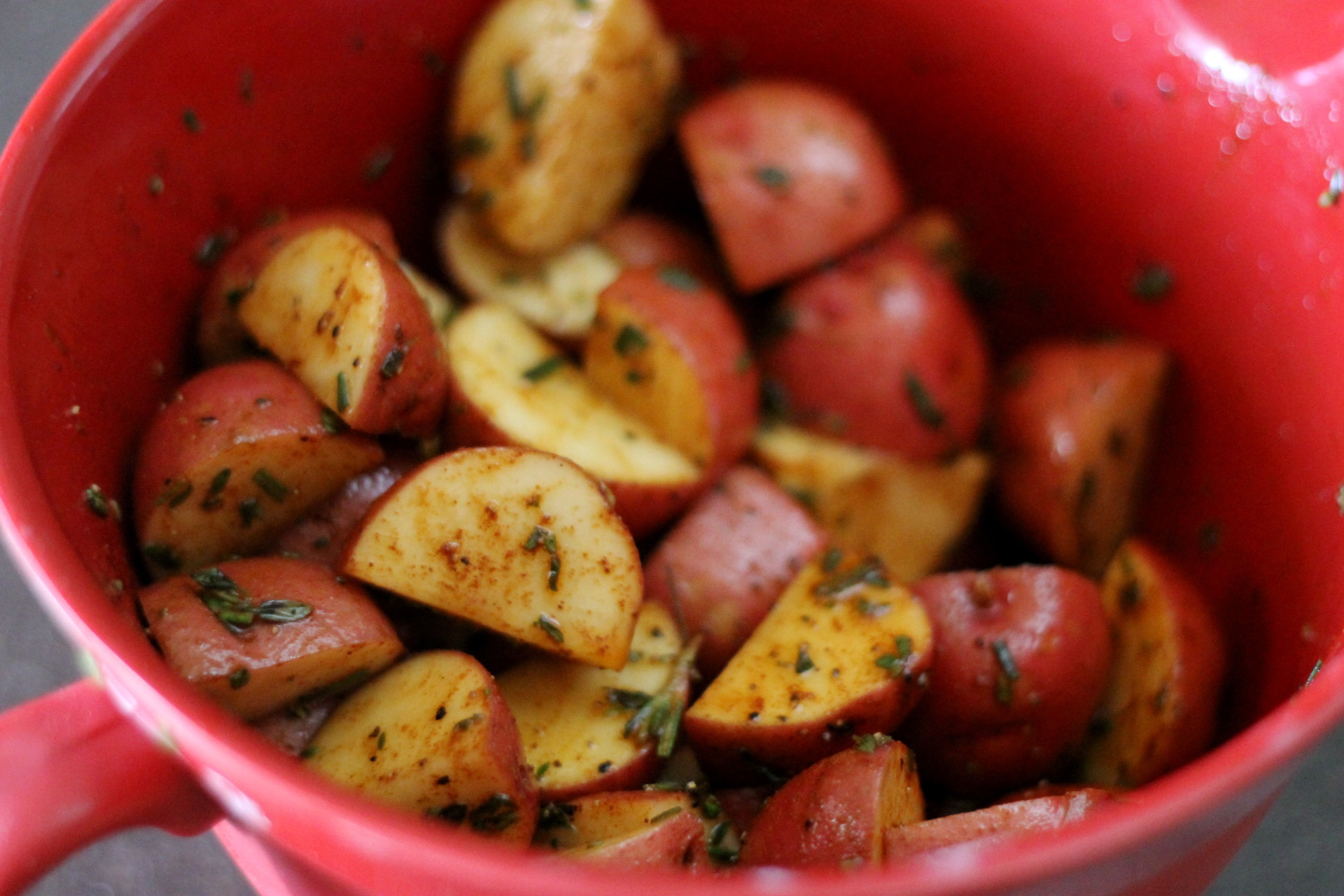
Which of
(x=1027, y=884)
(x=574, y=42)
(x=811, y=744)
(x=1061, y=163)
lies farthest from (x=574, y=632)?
(x=1061, y=163)

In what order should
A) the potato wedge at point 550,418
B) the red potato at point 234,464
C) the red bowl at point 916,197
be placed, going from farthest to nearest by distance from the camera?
1. the potato wedge at point 550,418
2. the red potato at point 234,464
3. the red bowl at point 916,197

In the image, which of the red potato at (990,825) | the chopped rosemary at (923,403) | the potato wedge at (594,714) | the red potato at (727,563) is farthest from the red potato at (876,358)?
the red potato at (990,825)

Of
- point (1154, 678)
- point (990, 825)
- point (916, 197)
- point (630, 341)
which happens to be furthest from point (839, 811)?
point (916, 197)

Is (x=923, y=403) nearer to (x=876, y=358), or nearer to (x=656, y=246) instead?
(x=876, y=358)

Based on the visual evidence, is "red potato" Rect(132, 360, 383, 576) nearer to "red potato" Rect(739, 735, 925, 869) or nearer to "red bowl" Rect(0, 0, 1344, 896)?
"red bowl" Rect(0, 0, 1344, 896)

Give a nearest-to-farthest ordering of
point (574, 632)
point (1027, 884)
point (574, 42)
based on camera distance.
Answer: point (1027, 884) < point (574, 632) < point (574, 42)

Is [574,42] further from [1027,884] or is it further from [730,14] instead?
[1027,884]

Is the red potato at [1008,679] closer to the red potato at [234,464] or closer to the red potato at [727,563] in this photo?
the red potato at [727,563]
